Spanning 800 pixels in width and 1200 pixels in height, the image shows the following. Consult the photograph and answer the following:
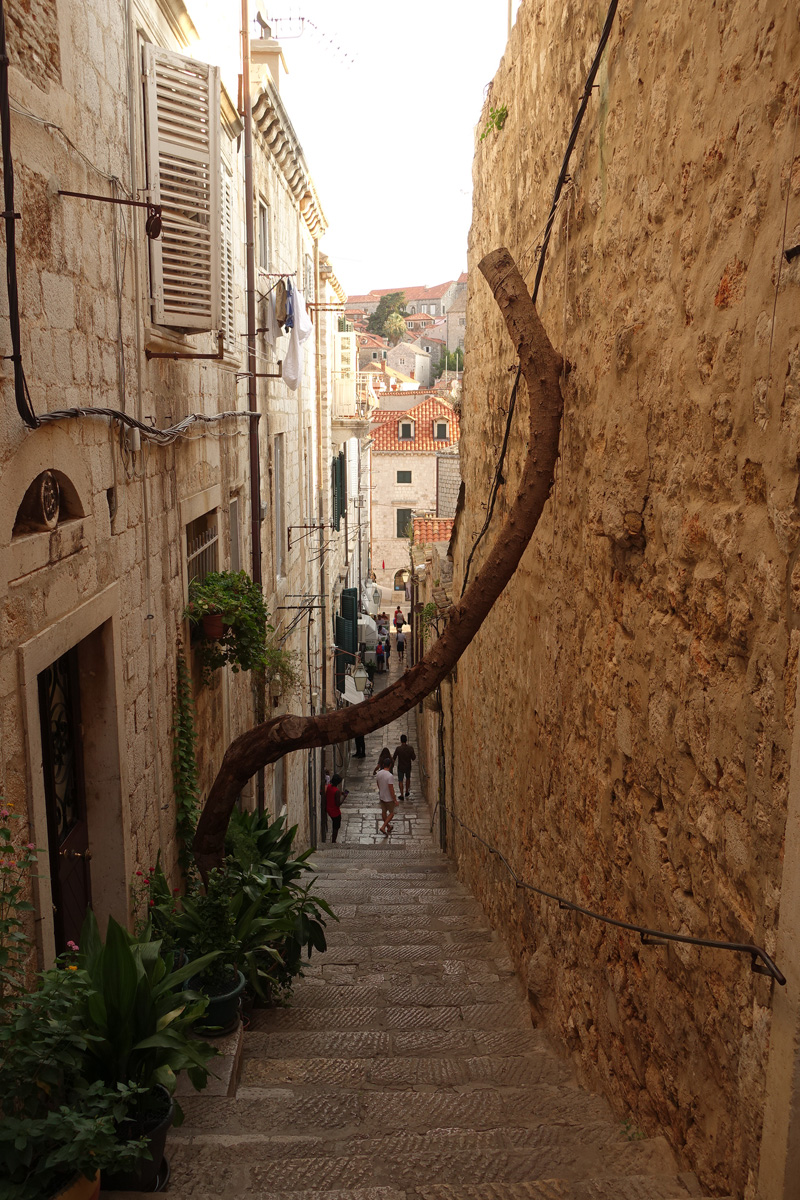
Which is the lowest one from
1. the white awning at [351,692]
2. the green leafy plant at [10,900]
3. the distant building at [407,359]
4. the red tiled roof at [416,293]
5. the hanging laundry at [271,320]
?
the white awning at [351,692]

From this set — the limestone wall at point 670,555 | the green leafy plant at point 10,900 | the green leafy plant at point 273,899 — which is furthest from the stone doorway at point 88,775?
the limestone wall at point 670,555

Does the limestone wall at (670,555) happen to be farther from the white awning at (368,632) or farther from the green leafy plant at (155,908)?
the white awning at (368,632)

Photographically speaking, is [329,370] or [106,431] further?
[329,370]

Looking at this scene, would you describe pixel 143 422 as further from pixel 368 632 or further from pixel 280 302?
pixel 368 632

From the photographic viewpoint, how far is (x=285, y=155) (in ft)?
40.6

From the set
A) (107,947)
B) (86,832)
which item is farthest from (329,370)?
(107,947)

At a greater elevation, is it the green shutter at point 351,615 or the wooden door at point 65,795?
the wooden door at point 65,795

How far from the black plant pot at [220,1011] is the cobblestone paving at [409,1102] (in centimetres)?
23

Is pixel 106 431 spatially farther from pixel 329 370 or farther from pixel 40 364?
pixel 329 370

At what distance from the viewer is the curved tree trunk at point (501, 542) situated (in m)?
4.76

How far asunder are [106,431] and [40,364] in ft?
3.28

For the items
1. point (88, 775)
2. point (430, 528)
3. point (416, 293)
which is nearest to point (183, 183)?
point (88, 775)

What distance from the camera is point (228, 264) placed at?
27.0 ft

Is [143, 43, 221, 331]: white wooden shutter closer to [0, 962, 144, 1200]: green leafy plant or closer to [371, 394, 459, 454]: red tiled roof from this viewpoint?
[0, 962, 144, 1200]: green leafy plant
